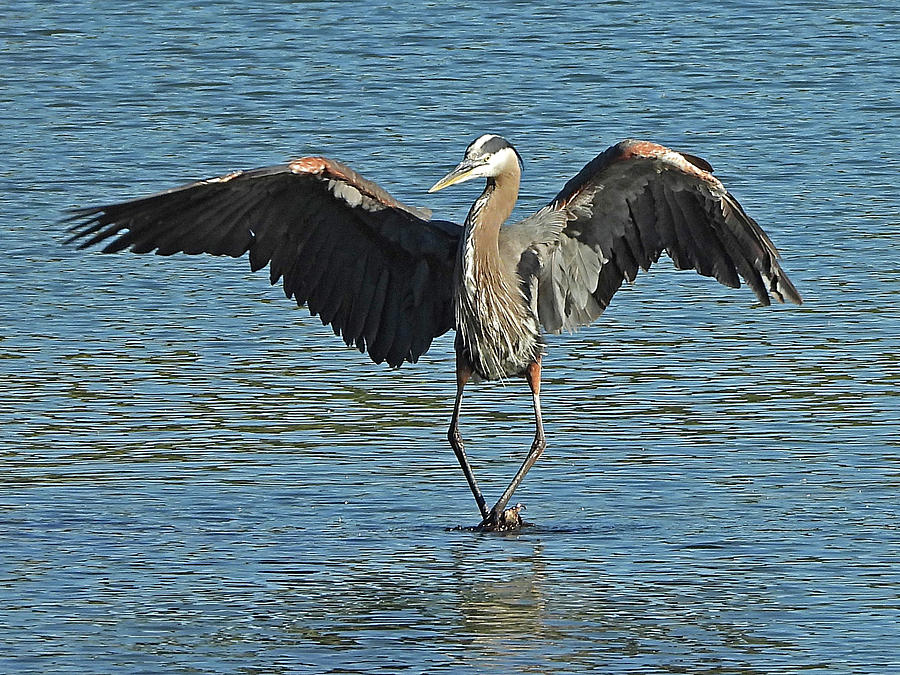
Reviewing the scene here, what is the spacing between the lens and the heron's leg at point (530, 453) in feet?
30.3

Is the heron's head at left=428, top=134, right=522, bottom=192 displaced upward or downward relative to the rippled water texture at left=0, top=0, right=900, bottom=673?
upward

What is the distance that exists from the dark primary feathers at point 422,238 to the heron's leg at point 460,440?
281 mm

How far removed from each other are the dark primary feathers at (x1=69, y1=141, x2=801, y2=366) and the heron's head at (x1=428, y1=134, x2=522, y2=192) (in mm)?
378

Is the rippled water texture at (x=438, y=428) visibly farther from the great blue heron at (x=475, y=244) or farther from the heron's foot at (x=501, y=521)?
the great blue heron at (x=475, y=244)

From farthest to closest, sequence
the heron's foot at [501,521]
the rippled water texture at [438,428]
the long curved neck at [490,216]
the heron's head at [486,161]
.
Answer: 1. the long curved neck at [490,216]
2. the heron's head at [486,161]
3. the heron's foot at [501,521]
4. the rippled water texture at [438,428]

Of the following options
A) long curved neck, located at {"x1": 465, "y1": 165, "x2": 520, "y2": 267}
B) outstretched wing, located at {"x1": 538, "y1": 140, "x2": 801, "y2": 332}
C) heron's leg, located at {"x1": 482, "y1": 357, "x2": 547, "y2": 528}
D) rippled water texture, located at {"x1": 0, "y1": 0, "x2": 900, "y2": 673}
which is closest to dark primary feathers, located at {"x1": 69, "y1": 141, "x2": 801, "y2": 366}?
outstretched wing, located at {"x1": 538, "y1": 140, "x2": 801, "y2": 332}

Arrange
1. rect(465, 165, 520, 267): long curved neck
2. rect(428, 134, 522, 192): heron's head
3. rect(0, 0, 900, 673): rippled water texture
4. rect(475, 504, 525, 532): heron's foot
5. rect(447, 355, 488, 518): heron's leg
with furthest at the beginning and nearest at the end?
rect(465, 165, 520, 267): long curved neck, rect(428, 134, 522, 192): heron's head, rect(447, 355, 488, 518): heron's leg, rect(475, 504, 525, 532): heron's foot, rect(0, 0, 900, 673): rippled water texture

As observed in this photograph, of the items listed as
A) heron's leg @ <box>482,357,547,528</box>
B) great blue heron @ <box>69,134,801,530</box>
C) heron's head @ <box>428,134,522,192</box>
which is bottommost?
heron's leg @ <box>482,357,547,528</box>

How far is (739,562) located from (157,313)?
198 inches

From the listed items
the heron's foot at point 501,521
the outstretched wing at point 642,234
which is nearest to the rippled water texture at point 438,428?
the heron's foot at point 501,521

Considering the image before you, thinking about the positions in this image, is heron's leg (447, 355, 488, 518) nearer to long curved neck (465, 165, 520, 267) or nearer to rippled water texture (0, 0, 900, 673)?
rippled water texture (0, 0, 900, 673)

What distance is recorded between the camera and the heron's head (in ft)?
31.1

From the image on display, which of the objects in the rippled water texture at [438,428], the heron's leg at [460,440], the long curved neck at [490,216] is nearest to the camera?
the rippled water texture at [438,428]

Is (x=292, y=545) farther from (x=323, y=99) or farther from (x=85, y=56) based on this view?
(x=85, y=56)
